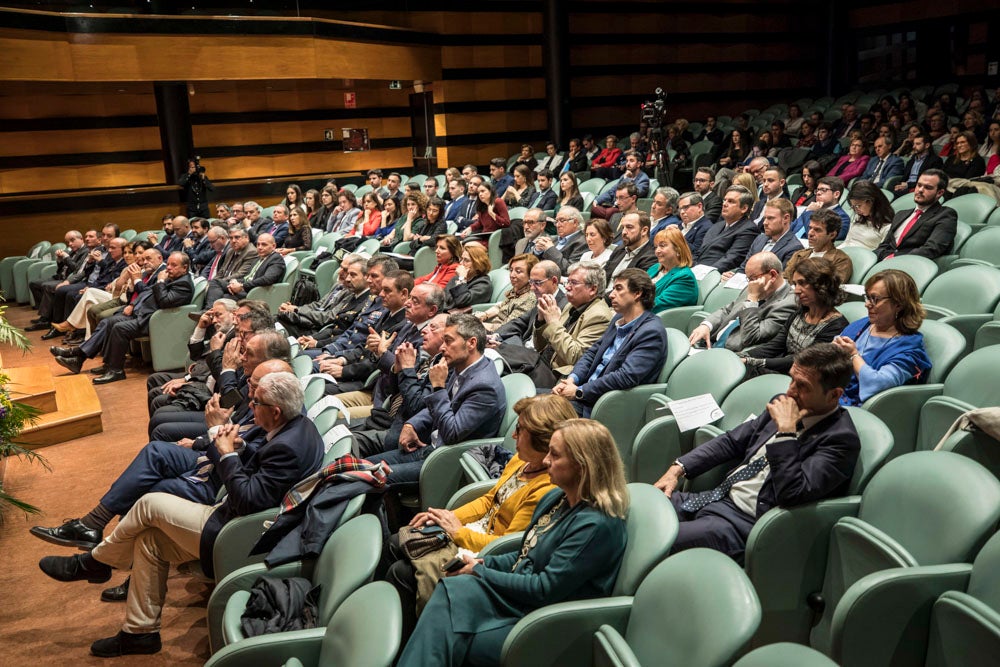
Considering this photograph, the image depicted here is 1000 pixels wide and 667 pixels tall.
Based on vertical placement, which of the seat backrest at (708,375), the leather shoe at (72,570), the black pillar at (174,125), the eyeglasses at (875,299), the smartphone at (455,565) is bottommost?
the leather shoe at (72,570)

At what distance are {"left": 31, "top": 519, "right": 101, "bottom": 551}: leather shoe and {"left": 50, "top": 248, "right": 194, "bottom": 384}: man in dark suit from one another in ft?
11.0

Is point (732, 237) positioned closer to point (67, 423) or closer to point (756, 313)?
point (756, 313)

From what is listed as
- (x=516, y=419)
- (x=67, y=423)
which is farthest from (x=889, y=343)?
(x=67, y=423)

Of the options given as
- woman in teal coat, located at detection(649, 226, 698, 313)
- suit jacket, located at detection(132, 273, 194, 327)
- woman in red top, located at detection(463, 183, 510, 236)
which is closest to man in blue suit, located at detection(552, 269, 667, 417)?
woman in teal coat, located at detection(649, 226, 698, 313)

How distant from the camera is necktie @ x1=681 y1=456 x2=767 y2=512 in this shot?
107 inches

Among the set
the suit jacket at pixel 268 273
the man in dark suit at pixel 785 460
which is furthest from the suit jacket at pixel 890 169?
the man in dark suit at pixel 785 460

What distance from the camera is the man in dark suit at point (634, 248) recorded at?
17.6ft

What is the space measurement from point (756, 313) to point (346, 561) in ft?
8.02

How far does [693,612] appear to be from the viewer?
1.90 m

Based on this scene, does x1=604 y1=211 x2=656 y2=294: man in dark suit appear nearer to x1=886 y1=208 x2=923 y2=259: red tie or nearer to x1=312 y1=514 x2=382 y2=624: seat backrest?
x1=886 y1=208 x2=923 y2=259: red tie

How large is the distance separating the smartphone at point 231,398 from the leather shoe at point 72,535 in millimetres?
854

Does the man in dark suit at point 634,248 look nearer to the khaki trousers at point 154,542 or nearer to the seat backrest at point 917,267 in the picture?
the seat backrest at point 917,267

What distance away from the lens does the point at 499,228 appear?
7715 mm

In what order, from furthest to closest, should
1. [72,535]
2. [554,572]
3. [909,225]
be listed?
[909,225]
[72,535]
[554,572]
